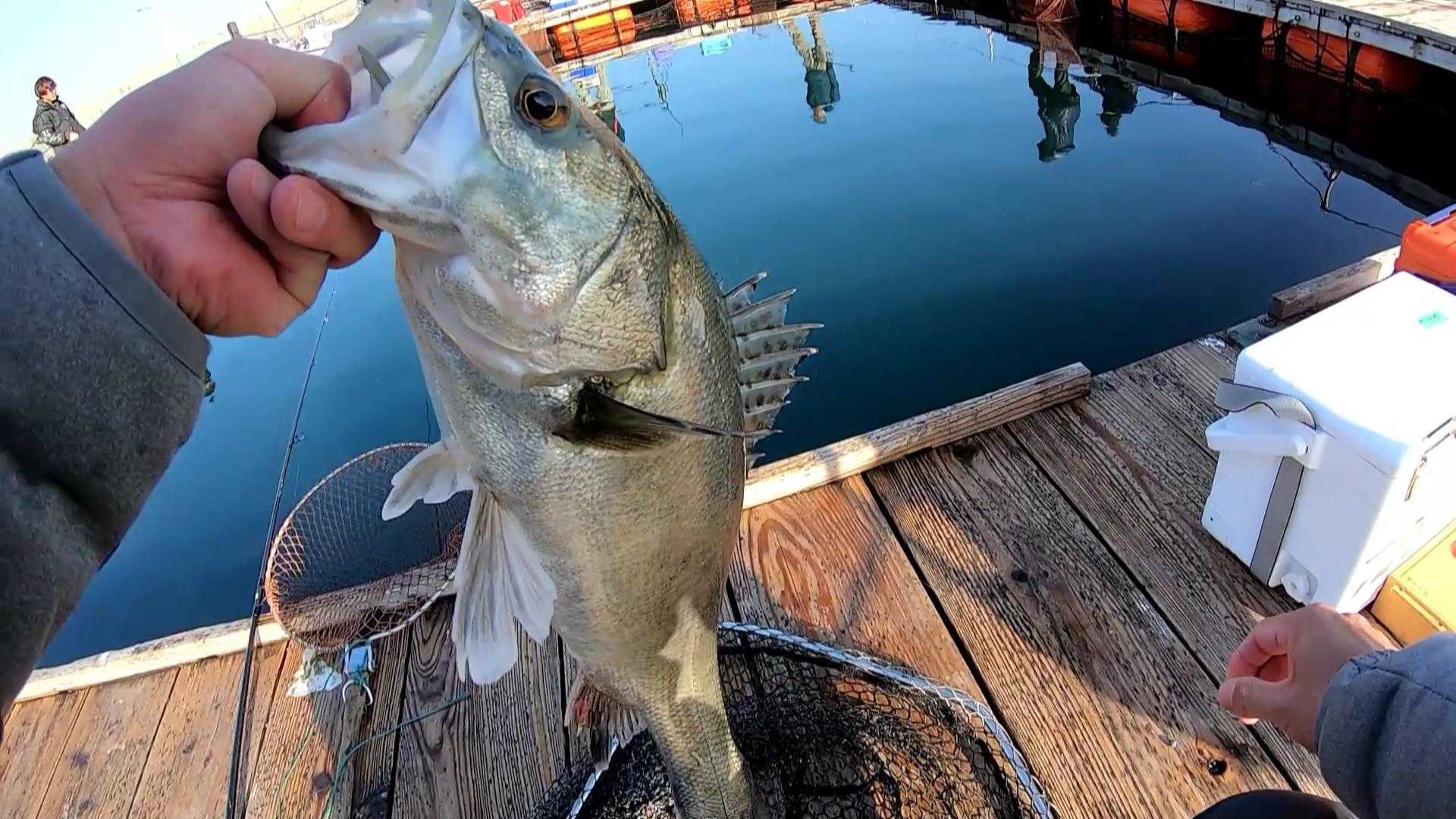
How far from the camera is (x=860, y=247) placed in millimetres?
7672

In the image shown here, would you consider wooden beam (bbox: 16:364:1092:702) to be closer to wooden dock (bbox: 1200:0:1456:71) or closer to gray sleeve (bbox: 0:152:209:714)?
gray sleeve (bbox: 0:152:209:714)

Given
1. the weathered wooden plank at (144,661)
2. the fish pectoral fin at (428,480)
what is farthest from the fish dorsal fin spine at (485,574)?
the weathered wooden plank at (144,661)

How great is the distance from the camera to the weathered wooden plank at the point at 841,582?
2.56m

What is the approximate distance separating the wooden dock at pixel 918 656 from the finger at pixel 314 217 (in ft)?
5.83

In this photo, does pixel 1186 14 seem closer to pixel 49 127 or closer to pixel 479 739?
pixel 479 739

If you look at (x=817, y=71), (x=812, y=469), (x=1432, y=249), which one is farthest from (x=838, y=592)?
(x=817, y=71)

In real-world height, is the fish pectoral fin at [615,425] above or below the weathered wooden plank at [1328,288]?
above

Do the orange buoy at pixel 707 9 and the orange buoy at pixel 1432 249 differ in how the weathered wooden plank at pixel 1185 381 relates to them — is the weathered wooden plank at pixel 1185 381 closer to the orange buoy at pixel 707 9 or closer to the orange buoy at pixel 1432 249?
the orange buoy at pixel 1432 249

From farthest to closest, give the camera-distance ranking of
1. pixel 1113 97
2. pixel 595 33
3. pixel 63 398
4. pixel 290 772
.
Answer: pixel 595 33 < pixel 1113 97 < pixel 290 772 < pixel 63 398

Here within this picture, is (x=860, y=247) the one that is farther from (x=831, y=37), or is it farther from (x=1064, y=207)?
(x=831, y=37)

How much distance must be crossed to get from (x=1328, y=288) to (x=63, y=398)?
14.0 feet

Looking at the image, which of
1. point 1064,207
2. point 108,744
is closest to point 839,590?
point 108,744

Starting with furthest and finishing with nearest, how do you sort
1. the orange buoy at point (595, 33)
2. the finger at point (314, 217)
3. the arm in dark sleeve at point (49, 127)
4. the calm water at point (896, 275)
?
the orange buoy at point (595, 33)
the arm in dark sleeve at point (49, 127)
the calm water at point (896, 275)
the finger at point (314, 217)

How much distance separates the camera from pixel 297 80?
1158mm
